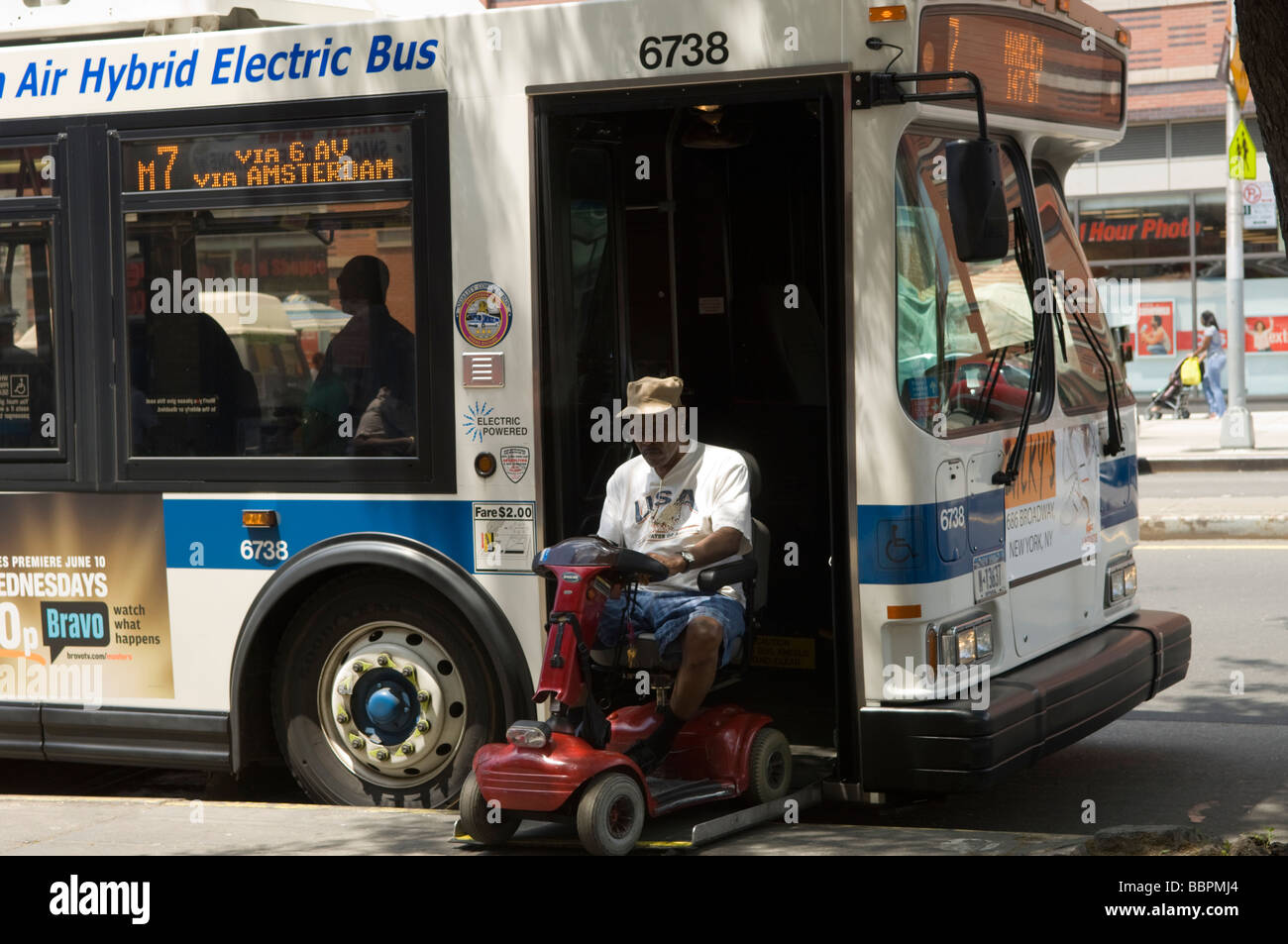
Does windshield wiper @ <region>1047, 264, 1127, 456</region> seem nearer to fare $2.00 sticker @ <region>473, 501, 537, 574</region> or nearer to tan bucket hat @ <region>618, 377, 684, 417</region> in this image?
tan bucket hat @ <region>618, 377, 684, 417</region>

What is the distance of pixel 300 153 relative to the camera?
6.00 metres

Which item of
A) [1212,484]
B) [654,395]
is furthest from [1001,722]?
[1212,484]

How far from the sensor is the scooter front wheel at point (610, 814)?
4.95 meters

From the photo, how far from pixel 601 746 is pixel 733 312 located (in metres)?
2.44

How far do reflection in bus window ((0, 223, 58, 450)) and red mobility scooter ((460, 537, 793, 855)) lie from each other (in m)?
2.27

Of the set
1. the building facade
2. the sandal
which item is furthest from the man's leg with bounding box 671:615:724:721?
the building facade

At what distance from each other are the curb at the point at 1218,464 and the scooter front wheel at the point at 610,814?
14385mm

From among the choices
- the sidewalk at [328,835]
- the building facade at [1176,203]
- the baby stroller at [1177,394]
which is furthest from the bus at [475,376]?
the building facade at [1176,203]

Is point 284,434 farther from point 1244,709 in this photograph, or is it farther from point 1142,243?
point 1142,243

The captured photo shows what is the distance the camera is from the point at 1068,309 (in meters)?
6.54

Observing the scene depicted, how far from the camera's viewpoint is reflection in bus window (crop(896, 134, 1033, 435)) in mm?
5395

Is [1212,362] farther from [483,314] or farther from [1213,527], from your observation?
[483,314]

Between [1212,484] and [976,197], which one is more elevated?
[976,197]
